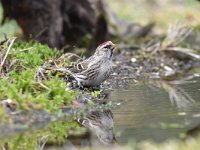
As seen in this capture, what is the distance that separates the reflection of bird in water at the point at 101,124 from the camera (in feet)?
21.6

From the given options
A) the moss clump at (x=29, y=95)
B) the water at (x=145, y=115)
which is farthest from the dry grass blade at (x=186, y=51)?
the moss clump at (x=29, y=95)

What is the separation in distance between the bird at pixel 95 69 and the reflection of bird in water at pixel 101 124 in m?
0.90

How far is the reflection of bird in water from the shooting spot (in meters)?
6.58

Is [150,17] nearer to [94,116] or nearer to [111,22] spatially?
[111,22]

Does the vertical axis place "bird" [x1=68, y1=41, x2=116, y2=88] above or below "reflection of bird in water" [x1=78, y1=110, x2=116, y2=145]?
above

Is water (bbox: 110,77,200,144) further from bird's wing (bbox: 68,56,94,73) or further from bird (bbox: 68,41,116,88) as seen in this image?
bird's wing (bbox: 68,56,94,73)

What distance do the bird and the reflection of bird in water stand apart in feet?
2.97

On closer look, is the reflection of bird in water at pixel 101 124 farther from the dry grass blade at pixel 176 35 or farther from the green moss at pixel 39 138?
the dry grass blade at pixel 176 35

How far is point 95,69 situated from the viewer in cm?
863

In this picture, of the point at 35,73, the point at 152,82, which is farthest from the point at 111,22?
the point at 35,73

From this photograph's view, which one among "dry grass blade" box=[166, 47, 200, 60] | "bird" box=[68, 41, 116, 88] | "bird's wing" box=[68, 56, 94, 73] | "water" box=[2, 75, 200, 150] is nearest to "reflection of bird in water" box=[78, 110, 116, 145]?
"water" box=[2, 75, 200, 150]

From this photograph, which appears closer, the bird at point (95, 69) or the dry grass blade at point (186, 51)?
the bird at point (95, 69)

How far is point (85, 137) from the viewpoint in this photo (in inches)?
261

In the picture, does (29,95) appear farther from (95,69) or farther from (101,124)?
(95,69)
